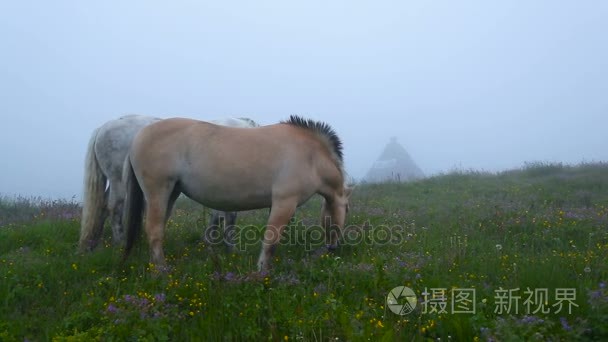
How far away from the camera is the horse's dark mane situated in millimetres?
6086

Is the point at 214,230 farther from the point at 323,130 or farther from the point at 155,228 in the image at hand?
the point at 323,130

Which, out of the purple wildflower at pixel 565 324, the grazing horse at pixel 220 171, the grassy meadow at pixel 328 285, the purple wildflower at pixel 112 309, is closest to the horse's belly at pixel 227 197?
the grazing horse at pixel 220 171

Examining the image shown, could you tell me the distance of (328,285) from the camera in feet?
14.1

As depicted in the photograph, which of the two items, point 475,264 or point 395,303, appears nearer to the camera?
point 395,303

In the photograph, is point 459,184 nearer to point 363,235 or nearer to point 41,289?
point 363,235

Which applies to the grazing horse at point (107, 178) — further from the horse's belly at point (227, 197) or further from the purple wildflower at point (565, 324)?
the purple wildflower at point (565, 324)

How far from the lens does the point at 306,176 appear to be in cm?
555

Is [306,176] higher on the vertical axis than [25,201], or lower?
higher

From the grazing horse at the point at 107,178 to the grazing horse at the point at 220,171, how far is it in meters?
1.00

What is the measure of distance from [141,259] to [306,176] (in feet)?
7.69

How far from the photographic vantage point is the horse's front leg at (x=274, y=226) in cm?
524

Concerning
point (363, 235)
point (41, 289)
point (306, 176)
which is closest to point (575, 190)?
point (363, 235)

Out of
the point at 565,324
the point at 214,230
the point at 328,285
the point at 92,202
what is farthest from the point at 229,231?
the point at 565,324

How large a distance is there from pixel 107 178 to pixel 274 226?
3.21 meters
